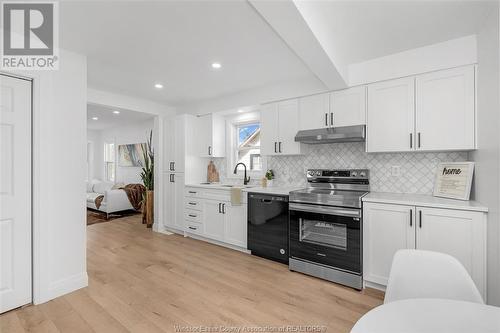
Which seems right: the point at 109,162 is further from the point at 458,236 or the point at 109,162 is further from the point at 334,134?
the point at 458,236

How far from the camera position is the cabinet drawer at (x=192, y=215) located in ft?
13.3

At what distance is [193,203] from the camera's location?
4172 millimetres

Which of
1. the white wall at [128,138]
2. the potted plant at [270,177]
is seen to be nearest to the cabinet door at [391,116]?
the potted plant at [270,177]

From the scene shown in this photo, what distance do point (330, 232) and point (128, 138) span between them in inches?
255

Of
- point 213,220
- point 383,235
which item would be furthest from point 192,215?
point 383,235

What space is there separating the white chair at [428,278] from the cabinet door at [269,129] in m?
2.32

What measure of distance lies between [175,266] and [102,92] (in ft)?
9.42

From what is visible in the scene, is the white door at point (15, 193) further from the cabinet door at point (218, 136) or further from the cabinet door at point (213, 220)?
the cabinet door at point (218, 136)

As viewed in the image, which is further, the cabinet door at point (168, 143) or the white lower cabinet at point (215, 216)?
the cabinet door at point (168, 143)

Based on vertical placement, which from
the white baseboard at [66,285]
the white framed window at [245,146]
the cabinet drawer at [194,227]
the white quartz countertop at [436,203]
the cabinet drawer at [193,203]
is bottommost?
the white baseboard at [66,285]

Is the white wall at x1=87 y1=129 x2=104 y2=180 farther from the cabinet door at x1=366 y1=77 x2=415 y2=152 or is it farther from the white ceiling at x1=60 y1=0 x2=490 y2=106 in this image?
the cabinet door at x1=366 y1=77 x2=415 y2=152

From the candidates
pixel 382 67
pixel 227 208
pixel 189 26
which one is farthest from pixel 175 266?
pixel 382 67

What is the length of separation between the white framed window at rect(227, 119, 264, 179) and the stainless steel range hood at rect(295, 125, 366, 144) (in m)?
1.19

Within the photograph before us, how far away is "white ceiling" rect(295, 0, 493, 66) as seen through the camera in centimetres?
182
